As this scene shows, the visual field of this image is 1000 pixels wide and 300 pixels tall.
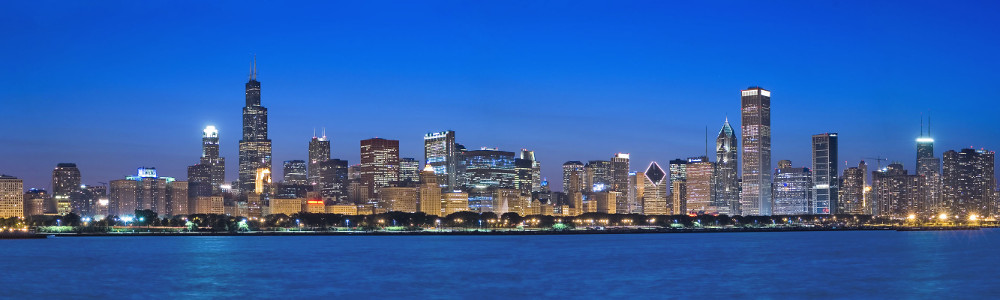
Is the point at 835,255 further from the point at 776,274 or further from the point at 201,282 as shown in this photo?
the point at 201,282

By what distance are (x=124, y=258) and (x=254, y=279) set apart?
104ft

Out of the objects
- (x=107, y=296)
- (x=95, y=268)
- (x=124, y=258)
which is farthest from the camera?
(x=124, y=258)

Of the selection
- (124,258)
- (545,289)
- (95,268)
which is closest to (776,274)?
(545,289)

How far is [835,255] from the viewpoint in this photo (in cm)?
10350

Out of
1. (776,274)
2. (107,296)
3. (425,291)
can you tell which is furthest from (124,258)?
(776,274)

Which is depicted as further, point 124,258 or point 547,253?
point 547,253

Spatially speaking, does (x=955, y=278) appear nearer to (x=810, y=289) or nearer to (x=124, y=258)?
(x=810, y=289)

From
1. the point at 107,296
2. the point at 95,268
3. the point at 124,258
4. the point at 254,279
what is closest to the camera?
the point at 107,296

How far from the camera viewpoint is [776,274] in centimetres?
7544

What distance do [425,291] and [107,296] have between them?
691 inches

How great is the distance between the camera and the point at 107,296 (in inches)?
2393

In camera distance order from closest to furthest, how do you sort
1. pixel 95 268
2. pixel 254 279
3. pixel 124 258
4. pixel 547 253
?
pixel 254 279 → pixel 95 268 → pixel 124 258 → pixel 547 253

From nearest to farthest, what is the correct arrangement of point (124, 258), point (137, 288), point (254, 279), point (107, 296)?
1. point (107, 296)
2. point (137, 288)
3. point (254, 279)
4. point (124, 258)

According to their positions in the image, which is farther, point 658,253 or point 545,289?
point 658,253
